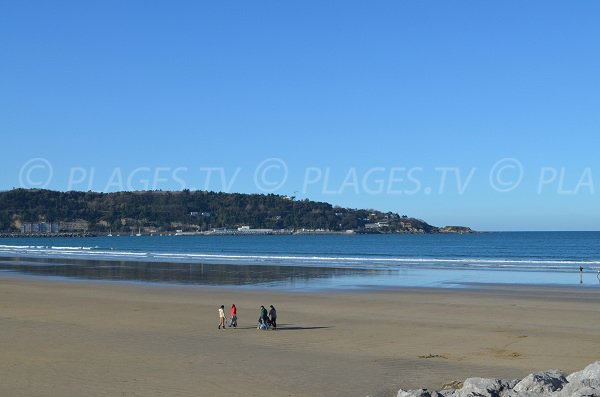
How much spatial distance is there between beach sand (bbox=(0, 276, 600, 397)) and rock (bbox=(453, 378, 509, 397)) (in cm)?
225

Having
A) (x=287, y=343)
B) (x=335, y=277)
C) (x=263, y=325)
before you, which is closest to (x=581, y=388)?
(x=287, y=343)

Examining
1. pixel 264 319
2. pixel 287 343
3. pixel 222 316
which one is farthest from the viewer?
pixel 222 316

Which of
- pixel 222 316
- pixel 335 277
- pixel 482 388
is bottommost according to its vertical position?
pixel 482 388

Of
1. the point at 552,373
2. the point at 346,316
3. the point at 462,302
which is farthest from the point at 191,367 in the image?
the point at 462,302

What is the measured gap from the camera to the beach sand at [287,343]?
1383 centimetres

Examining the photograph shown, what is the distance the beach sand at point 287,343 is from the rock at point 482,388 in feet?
7.40

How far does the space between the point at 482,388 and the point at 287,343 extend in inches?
339

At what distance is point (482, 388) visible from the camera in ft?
35.1

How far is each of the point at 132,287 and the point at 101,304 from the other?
27.2 ft

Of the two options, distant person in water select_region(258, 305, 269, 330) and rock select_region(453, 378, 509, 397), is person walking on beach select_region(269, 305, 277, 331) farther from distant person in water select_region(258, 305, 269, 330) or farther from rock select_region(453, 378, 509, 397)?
rock select_region(453, 378, 509, 397)

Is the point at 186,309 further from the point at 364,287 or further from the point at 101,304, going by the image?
the point at 364,287

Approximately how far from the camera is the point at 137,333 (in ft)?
66.2

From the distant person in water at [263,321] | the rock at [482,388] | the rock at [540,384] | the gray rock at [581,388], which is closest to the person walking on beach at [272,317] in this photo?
the distant person in water at [263,321]

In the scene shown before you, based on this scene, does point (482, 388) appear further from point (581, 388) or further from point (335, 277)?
point (335, 277)
